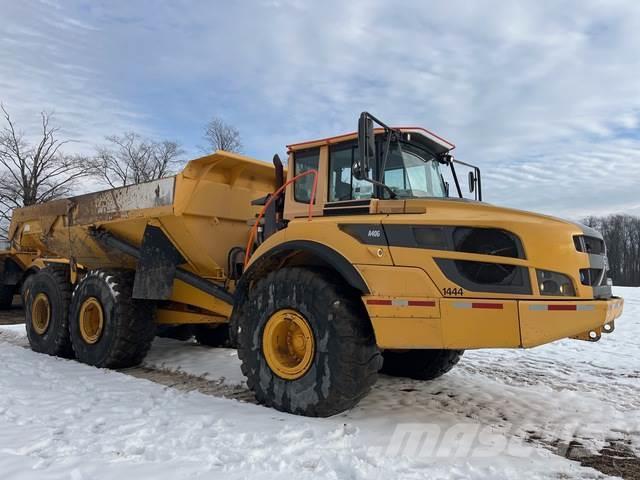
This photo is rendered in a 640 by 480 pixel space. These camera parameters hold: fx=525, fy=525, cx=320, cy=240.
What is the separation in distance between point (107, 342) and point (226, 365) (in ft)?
5.22

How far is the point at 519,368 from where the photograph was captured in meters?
6.94

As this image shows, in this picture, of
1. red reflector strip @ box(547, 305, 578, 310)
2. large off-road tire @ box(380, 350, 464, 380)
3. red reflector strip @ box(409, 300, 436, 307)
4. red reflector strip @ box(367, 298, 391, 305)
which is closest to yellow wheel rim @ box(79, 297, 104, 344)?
large off-road tire @ box(380, 350, 464, 380)

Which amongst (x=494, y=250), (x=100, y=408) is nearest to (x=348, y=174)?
(x=494, y=250)

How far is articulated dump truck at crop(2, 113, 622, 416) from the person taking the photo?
3.89 meters

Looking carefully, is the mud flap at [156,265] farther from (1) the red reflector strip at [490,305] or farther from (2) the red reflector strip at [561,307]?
(2) the red reflector strip at [561,307]

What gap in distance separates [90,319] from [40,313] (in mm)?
1610

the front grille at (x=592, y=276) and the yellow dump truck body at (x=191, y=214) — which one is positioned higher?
the yellow dump truck body at (x=191, y=214)

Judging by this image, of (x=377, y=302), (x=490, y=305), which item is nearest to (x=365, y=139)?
(x=377, y=302)

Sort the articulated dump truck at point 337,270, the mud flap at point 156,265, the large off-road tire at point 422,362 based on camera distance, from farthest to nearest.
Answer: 1. the mud flap at point 156,265
2. the large off-road tire at point 422,362
3. the articulated dump truck at point 337,270

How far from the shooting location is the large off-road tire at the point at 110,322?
689 cm

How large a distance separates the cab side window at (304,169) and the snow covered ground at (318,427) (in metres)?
2.10

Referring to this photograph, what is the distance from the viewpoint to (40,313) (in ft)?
27.7

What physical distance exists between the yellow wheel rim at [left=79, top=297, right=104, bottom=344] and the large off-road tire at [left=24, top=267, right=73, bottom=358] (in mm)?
650

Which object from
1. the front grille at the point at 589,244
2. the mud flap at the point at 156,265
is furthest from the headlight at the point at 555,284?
the mud flap at the point at 156,265
